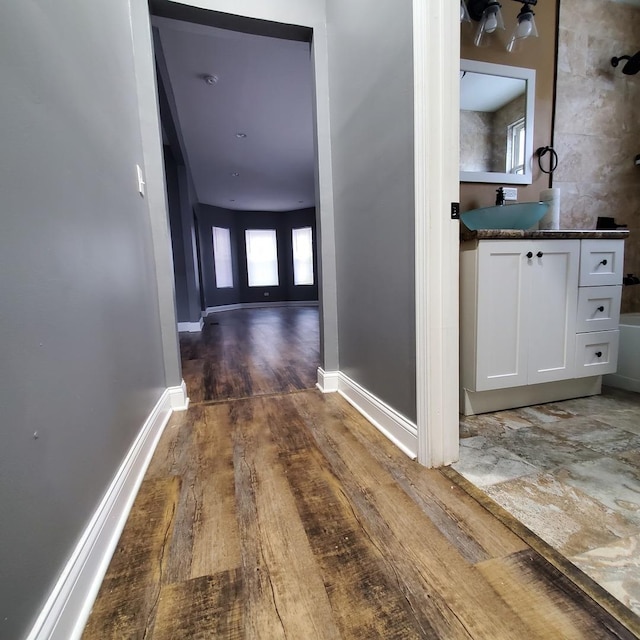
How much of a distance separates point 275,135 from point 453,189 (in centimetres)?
376

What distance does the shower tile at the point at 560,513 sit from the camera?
86 centimetres

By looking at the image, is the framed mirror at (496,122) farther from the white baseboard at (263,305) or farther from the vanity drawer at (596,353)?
the white baseboard at (263,305)

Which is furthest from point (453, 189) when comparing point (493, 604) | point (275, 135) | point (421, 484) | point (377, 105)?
point (275, 135)

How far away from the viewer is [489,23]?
1793 millimetres

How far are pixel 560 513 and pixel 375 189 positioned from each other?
4.42ft

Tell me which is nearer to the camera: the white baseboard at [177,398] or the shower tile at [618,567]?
the shower tile at [618,567]

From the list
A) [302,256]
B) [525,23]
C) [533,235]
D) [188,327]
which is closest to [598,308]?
[533,235]

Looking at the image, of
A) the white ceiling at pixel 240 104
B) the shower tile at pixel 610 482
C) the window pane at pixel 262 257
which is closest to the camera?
the shower tile at pixel 610 482

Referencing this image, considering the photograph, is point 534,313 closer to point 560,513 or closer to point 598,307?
point 598,307

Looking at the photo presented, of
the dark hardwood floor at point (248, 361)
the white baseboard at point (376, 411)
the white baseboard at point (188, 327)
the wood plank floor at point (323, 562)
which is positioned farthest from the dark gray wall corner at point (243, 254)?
the wood plank floor at point (323, 562)

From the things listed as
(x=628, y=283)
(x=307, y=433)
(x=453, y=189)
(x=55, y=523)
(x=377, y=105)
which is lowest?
(x=307, y=433)

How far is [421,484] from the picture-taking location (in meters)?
1.12

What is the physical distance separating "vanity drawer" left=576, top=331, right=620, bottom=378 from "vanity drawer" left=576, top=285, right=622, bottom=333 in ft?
0.13

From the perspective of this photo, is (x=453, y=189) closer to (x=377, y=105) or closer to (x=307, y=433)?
(x=377, y=105)
